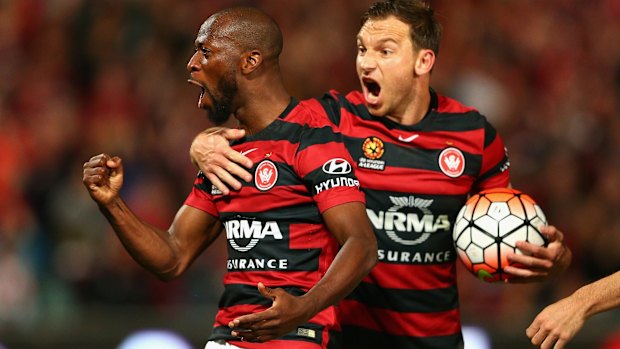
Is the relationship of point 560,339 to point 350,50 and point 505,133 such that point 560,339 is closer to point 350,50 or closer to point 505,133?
point 505,133

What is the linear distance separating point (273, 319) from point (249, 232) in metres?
0.70

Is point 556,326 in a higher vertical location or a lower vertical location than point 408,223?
lower

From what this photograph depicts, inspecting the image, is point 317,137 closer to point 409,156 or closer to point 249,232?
point 249,232

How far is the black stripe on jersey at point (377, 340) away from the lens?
486 cm

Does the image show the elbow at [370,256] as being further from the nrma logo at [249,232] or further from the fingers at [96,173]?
the fingers at [96,173]

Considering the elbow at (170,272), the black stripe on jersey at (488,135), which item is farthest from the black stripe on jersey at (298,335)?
the black stripe on jersey at (488,135)

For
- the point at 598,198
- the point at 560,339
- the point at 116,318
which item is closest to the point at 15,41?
the point at 116,318

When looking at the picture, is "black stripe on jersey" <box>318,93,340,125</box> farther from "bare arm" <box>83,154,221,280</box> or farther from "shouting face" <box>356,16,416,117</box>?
"bare arm" <box>83,154,221,280</box>

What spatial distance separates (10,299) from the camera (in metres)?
7.82

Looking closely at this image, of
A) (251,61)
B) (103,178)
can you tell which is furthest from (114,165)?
(251,61)

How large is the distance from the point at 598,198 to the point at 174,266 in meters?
4.89

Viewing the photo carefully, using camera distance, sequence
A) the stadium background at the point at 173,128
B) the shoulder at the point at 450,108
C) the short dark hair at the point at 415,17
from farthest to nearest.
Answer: the stadium background at the point at 173,128 → the shoulder at the point at 450,108 → the short dark hair at the point at 415,17

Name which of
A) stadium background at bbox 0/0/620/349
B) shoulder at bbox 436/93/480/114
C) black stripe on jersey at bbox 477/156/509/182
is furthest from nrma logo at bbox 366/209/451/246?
stadium background at bbox 0/0/620/349

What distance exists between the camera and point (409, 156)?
4.90 metres
